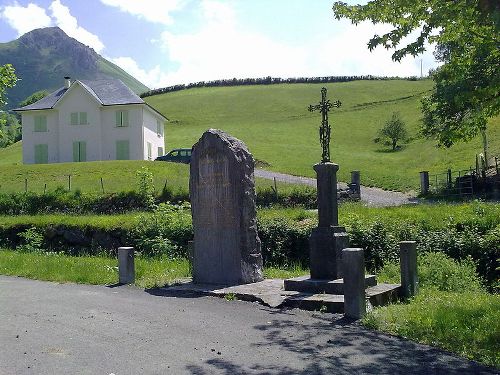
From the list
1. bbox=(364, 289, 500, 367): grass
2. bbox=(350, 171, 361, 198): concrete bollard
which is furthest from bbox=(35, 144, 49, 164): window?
bbox=(364, 289, 500, 367): grass

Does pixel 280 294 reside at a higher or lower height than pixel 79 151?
lower

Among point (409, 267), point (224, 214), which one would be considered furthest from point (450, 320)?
point (224, 214)

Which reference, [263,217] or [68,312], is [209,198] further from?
[263,217]

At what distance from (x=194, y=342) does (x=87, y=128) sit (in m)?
45.8

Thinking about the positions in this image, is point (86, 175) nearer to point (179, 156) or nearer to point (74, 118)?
point (179, 156)

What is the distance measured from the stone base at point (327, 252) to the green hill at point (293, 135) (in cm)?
1891

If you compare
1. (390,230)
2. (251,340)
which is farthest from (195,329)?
(390,230)

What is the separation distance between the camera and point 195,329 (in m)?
7.85

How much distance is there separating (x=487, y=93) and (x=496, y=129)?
44998 mm

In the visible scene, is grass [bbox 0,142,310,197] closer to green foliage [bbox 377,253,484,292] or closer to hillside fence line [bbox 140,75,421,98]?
green foliage [bbox 377,253,484,292]

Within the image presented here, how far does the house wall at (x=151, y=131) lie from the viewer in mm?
50625

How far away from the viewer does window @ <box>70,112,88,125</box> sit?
50.4 m

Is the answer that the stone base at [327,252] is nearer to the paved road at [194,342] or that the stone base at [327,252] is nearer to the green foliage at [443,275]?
the green foliage at [443,275]

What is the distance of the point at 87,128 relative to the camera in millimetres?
50406
